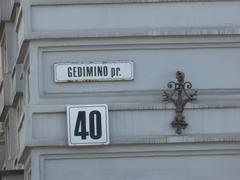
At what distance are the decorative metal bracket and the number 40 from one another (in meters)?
1.36

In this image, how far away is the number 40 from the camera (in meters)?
26.6

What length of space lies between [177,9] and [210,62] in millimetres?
1185

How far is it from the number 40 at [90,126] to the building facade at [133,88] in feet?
0.06

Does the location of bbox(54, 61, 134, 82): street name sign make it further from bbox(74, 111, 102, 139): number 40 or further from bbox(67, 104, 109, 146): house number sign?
bbox(74, 111, 102, 139): number 40

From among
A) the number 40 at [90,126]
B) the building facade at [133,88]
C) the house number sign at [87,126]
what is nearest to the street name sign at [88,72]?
the building facade at [133,88]

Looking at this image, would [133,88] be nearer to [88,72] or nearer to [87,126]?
[88,72]

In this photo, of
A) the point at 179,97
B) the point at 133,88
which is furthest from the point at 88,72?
the point at 179,97

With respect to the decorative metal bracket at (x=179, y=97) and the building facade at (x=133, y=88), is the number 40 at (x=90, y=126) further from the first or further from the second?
the decorative metal bracket at (x=179, y=97)

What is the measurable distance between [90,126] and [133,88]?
1176mm

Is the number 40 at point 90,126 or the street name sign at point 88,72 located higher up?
the street name sign at point 88,72

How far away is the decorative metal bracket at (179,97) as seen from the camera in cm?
2688

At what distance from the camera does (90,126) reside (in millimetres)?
26594

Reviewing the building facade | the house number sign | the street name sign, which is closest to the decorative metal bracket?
the building facade

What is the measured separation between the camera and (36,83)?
2689cm
